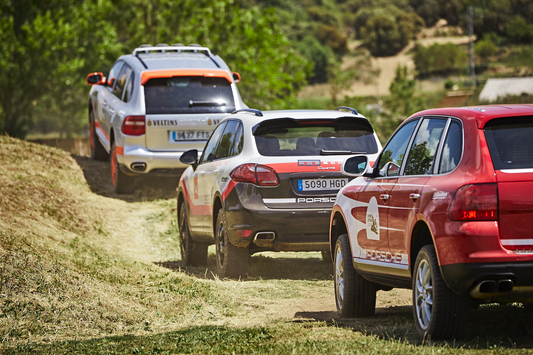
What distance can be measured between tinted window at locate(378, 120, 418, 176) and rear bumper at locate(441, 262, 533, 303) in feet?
4.21

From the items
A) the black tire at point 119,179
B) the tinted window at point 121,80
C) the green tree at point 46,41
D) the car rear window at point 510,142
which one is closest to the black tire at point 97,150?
the tinted window at point 121,80

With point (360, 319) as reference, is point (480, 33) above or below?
below

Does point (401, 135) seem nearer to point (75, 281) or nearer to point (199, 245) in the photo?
point (75, 281)

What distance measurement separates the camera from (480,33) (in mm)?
173625

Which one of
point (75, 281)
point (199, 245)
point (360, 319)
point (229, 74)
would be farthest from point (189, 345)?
point (229, 74)

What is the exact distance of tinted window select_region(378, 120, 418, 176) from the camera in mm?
6051

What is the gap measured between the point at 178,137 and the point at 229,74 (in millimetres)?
1385

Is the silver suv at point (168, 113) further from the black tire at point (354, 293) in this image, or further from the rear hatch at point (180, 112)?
the black tire at point (354, 293)

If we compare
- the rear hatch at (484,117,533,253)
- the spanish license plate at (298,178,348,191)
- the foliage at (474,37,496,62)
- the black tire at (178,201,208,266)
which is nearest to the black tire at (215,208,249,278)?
the spanish license plate at (298,178,348,191)

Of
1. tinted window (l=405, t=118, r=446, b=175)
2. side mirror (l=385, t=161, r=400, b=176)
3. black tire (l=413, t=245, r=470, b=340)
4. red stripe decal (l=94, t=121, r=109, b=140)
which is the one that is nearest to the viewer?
black tire (l=413, t=245, r=470, b=340)

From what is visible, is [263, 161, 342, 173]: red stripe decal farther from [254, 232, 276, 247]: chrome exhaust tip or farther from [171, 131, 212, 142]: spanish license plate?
[171, 131, 212, 142]: spanish license plate

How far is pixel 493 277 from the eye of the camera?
4.80 m

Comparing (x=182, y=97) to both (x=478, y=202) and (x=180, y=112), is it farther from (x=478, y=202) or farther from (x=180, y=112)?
(x=478, y=202)

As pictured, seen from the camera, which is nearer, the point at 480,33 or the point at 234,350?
the point at 234,350
